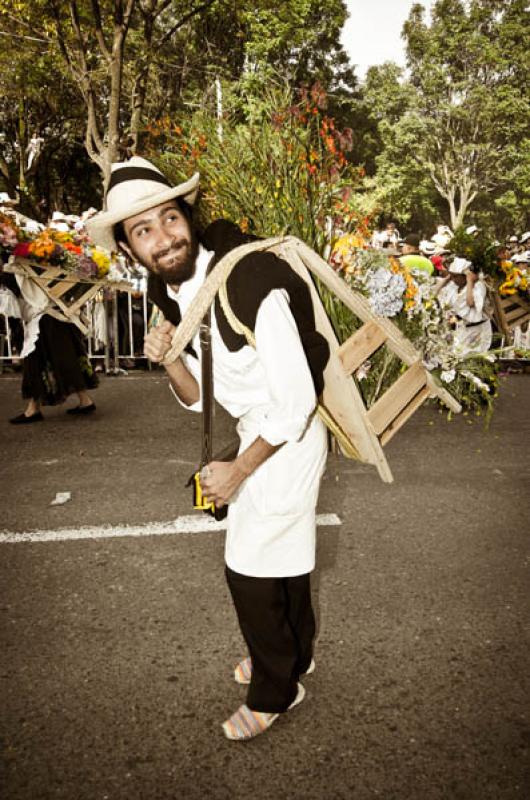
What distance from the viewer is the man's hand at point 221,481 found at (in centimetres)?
205

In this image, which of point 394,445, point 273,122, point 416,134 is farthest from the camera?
point 416,134

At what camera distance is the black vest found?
1918mm

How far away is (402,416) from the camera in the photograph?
2.74m

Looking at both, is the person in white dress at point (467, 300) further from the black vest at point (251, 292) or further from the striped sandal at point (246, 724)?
the striped sandal at point (246, 724)

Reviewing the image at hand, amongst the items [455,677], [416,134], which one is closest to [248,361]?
[455,677]

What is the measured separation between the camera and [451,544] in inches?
157

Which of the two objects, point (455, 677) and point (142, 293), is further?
point (142, 293)

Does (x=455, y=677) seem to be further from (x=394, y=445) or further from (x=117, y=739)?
(x=394, y=445)

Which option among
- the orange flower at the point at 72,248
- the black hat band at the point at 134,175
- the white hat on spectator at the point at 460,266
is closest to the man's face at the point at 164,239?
the black hat band at the point at 134,175

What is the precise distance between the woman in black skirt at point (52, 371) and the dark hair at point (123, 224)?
16.6 feet

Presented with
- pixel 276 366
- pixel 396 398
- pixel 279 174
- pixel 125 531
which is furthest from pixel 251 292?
pixel 279 174

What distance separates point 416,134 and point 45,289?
26941 mm

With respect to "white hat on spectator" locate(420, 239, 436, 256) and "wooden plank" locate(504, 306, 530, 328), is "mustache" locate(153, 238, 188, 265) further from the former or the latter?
"white hat on spectator" locate(420, 239, 436, 256)

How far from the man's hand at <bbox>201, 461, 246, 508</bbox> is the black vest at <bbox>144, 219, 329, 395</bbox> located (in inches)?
14.2
